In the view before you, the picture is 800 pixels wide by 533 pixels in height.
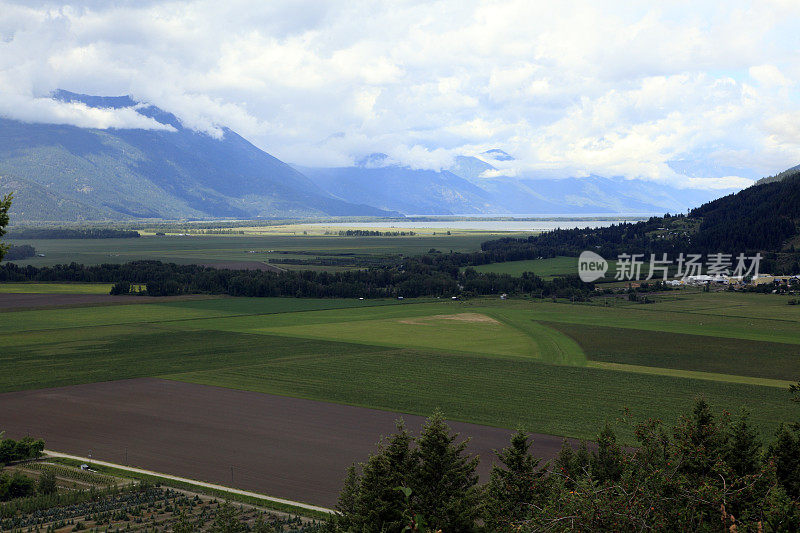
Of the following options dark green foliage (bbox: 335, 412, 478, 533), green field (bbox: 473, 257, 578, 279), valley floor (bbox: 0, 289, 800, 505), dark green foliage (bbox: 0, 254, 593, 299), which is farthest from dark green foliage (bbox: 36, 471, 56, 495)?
green field (bbox: 473, 257, 578, 279)

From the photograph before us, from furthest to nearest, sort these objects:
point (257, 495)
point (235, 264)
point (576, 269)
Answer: point (235, 264) → point (576, 269) → point (257, 495)

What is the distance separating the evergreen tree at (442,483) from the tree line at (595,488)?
0.10 feet

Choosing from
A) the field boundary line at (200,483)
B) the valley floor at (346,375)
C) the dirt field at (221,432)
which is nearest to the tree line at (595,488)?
the valley floor at (346,375)

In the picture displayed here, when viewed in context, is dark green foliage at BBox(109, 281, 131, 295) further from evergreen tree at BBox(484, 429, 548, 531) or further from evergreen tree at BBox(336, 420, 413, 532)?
evergreen tree at BBox(336, 420, 413, 532)

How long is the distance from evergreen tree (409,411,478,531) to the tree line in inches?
1.2

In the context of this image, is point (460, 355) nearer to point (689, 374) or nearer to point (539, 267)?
point (689, 374)

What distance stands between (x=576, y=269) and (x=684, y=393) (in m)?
113

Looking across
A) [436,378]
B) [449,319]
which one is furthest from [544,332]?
[436,378]

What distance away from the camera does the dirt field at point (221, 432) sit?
37.9 meters

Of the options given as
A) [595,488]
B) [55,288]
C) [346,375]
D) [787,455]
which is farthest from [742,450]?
[55,288]

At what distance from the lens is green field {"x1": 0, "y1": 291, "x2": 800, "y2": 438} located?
2084 inches

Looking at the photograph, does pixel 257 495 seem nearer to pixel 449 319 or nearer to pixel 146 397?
pixel 146 397

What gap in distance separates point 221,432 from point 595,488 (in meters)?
35.2

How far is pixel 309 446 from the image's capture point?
1662 inches
